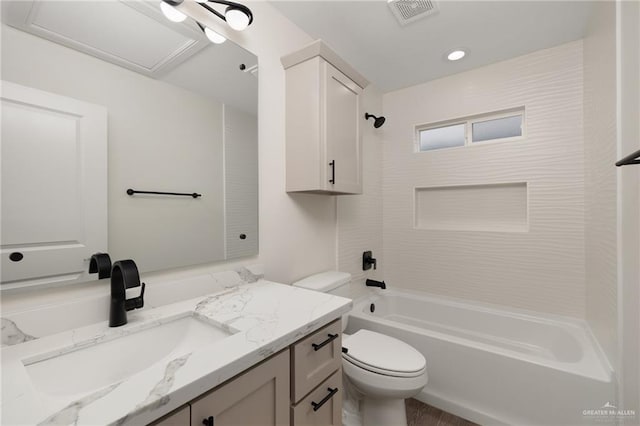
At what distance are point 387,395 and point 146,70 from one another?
1830 mm

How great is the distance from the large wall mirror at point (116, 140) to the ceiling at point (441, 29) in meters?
0.70

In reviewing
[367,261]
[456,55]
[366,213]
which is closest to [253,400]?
[367,261]

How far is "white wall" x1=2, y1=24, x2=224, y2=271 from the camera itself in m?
0.80

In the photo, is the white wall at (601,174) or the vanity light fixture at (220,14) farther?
the white wall at (601,174)

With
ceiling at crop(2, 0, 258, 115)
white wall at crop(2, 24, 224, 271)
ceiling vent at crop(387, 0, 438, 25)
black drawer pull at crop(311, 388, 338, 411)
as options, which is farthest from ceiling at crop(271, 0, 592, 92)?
black drawer pull at crop(311, 388, 338, 411)

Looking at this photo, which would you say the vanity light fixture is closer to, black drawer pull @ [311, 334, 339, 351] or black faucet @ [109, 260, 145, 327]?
black faucet @ [109, 260, 145, 327]

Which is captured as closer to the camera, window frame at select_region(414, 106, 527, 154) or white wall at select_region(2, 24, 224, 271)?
white wall at select_region(2, 24, 224, 271)

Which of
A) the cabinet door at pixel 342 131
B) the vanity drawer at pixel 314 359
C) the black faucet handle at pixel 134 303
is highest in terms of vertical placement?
the cabinet door at pixel 342 131

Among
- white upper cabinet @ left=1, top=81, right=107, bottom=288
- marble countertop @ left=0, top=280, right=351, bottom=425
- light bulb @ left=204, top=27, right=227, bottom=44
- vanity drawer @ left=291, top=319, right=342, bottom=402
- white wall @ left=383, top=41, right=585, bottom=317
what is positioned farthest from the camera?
white wall @ left=383, top=41, right=585, bottom=317

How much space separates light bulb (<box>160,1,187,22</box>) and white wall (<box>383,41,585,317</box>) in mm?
2045

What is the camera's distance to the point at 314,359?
36.2 inches

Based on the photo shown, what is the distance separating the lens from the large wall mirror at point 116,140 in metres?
0.76

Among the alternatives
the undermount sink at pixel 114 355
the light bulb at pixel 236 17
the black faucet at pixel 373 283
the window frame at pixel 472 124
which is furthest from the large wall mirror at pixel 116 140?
the window frame at pixel 472 124

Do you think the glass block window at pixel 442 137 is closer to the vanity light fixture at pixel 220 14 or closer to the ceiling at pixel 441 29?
the ceiling at pixel 441 29
